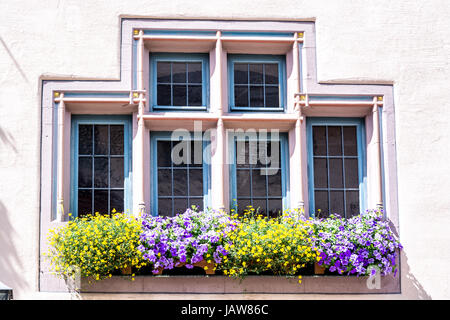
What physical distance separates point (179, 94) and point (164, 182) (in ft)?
3.63

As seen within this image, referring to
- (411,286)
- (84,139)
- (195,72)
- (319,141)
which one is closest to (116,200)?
(84,139)

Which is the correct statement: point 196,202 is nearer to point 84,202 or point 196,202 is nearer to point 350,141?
point 84,202

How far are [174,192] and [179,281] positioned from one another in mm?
1125

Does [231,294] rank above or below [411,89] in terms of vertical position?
below

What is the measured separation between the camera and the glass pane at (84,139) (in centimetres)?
935

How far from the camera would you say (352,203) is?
9.40 metres

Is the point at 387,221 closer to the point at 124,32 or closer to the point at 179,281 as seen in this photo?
the point at 179,281

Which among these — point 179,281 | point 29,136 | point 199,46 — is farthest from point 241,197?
point 29,136

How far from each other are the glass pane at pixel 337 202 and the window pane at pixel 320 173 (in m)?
0.15

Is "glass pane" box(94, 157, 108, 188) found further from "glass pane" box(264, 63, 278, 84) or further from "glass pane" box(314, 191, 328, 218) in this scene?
Result: "glass pane" box(314, 191, 328, 218)

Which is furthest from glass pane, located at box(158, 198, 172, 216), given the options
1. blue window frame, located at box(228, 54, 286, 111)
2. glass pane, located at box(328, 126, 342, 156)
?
glass pane, located at box(328, 126, 342, 156)

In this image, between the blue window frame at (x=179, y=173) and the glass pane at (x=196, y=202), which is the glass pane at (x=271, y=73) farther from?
the glass pane at (x=196, y=202)

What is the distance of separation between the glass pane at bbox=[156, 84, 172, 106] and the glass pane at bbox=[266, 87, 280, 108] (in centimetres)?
121

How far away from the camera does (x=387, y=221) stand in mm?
9062
